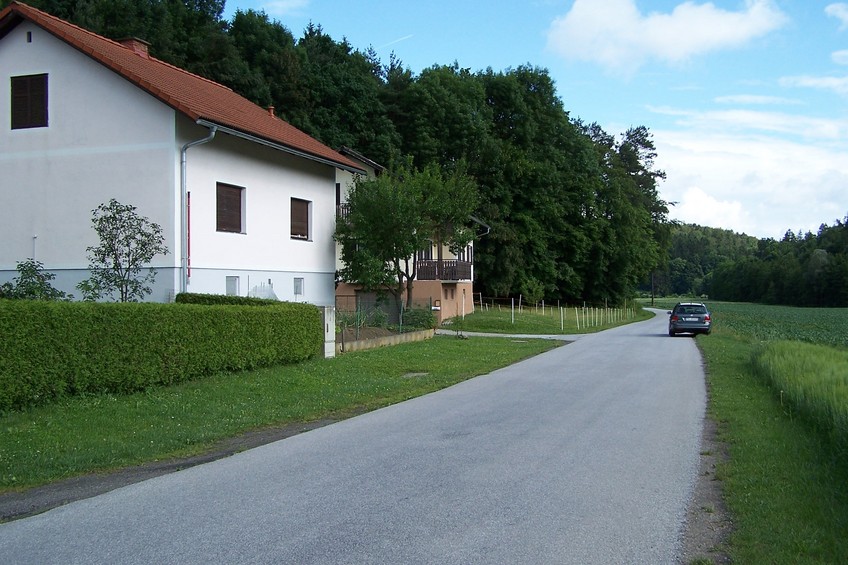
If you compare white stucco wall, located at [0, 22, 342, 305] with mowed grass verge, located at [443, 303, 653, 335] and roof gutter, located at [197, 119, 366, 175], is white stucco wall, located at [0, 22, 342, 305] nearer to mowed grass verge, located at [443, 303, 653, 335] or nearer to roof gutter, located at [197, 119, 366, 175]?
roof gutter, located at [197, 119, 366, 175]

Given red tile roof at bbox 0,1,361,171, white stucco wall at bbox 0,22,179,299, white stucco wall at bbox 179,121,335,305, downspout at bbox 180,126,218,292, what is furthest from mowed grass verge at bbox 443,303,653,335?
white stucco wall at bbox 0,22,179,299

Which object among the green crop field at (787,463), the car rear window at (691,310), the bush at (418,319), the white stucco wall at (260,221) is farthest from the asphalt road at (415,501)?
the car rear window at (691,310)

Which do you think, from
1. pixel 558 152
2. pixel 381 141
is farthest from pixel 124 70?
pixel 558 152

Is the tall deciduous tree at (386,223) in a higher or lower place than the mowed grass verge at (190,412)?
higher

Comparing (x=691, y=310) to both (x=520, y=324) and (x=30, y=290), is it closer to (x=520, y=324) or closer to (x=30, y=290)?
(x=520, y=324)

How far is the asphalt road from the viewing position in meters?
5.46

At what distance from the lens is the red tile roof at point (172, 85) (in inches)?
812

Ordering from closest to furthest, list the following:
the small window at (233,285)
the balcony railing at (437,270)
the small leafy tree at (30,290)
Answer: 1. the small leafy tree at (30,290)
2. the small window at (233,285)
3. the balcony railing at (437,270)

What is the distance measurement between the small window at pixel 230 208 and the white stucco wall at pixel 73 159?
2.36 metres

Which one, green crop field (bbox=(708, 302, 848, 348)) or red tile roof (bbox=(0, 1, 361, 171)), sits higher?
red tile roof (bbox=(0, 1, 361, 171))

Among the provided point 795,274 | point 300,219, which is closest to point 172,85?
point 300,219

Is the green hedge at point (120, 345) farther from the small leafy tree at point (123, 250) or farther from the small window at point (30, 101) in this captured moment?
Answer: the small window at point (30, 101)

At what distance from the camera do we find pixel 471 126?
53562 mm

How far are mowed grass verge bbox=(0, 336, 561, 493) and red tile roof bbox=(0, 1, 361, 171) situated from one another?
25.9ft
